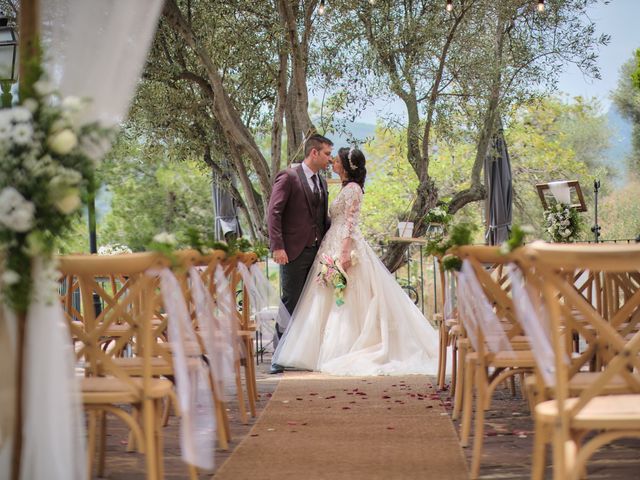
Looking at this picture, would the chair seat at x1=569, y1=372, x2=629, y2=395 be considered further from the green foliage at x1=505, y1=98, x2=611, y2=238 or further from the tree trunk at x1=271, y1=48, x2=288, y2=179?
the green foliage at x1=505, y1=98, x2=611, y2=238

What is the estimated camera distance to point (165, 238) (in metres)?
3.05

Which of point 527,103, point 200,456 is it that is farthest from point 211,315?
point 527,103

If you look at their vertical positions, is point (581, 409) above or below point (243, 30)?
below

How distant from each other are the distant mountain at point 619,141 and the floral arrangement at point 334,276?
22.4 meters

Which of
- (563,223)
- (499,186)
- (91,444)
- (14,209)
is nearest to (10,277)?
(14,209)

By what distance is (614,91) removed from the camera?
93.8 feet

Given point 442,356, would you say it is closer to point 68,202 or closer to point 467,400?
point 467,400

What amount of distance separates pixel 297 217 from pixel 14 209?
5020mm

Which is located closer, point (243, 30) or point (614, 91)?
point (243, 30)

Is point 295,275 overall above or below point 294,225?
below

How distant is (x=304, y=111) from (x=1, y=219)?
6.95m

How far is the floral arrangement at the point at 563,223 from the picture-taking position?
25.7ft

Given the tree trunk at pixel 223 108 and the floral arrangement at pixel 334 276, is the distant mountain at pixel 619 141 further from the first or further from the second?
the floral arrangement at pixel 334 276

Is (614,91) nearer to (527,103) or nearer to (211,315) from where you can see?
(527,103)
